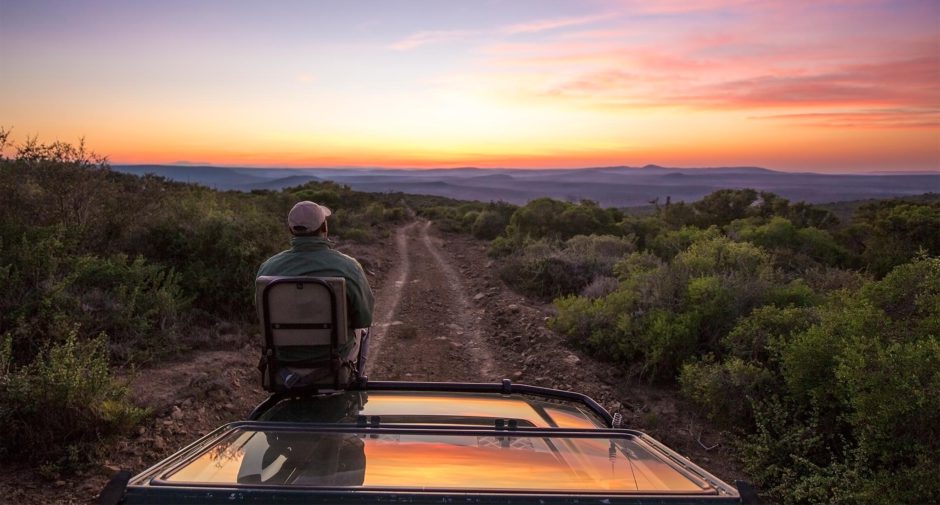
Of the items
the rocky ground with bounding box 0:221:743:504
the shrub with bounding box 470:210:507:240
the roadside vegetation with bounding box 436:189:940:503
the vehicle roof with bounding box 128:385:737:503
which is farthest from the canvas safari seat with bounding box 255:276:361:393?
the shrub with bounding box 470:210:507:240

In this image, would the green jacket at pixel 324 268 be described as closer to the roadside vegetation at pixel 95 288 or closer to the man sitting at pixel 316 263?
the man sitting at pixel 316 263

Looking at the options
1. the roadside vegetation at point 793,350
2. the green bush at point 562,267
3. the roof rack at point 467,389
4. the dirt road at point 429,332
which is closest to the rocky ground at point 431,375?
the dirt road at point 429,332

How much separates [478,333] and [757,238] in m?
6.96

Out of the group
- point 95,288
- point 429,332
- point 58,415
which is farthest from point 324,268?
point 429,332

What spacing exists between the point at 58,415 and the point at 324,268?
297 cm

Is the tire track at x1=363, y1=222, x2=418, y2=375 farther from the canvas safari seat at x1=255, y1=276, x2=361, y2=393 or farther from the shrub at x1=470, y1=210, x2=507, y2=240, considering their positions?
the shrub at x1=470, y1=210, x2=507, y2=240

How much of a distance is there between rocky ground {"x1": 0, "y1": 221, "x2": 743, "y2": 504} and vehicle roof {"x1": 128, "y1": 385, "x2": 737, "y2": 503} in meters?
3.51

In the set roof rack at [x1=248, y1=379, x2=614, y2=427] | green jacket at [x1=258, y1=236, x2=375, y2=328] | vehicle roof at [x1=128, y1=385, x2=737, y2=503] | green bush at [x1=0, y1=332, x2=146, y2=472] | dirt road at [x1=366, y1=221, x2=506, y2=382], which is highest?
green jacket at [x1=258, y1=236, x2=375, y2=328]

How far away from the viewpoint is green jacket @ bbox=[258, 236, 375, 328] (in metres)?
3.80

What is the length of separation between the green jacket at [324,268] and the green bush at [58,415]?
244cm

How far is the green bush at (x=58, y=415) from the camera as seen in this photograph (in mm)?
4762

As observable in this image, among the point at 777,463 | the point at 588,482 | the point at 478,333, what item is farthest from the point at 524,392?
the point at 478,333

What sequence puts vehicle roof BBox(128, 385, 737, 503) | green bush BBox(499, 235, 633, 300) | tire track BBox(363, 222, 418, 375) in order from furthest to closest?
green bush BBox(499, 235, 633, 300)
tire track BBox(363, 222, 418, 375)
vehicle roof BBox(128, 385, 737, 503)

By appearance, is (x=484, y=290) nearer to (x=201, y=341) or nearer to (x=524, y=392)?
(x=201, y=341)
